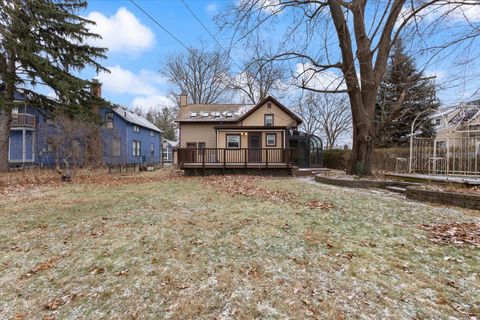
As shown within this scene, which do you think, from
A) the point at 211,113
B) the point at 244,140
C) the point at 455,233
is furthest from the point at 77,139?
the point at 455,233

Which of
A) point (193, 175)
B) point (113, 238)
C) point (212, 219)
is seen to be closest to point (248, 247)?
point (212, 219)

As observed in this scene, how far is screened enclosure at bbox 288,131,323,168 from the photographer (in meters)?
17.8

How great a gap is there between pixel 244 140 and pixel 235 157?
2.53 m

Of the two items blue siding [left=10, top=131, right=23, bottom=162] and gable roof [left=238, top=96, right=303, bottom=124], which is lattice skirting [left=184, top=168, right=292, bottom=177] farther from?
blue siding [left=10, top=131, right=23, bottom=162]

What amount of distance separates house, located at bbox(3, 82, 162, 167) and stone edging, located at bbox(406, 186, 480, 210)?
13859mm

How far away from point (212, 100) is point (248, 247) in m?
31.4

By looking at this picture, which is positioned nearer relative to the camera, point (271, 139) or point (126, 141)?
point (271, 139)

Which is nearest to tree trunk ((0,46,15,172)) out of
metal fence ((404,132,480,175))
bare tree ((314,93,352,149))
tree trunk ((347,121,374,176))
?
tree trunk ((347,121,374,176))

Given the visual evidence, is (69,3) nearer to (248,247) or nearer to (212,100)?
(212,100)

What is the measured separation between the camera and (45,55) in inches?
677

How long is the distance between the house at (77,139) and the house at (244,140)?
495 cm

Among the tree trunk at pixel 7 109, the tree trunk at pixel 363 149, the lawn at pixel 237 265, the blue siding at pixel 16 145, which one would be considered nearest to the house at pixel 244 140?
the tree trunk at pixel 363 149

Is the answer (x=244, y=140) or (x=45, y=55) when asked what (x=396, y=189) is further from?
(x=45, y=55)

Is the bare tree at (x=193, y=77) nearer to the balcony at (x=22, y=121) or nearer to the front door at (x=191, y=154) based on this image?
the balcony at (x=22, y=121)
